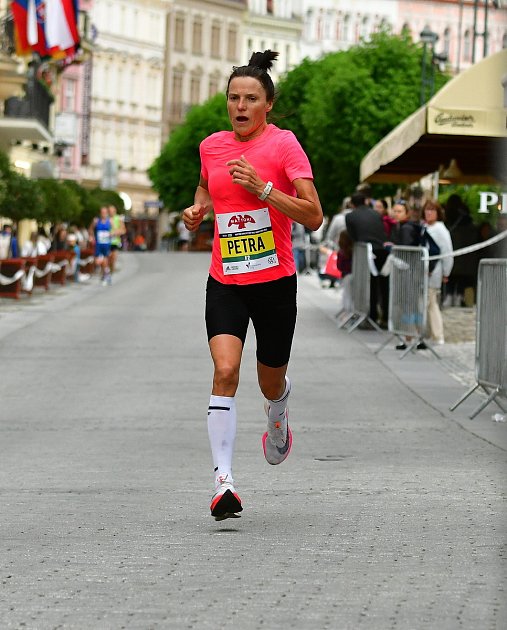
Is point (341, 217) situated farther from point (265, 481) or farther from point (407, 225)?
point (265, 481)

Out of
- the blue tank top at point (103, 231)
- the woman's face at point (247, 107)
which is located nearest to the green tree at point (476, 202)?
the blue tank top at point (103, 231)

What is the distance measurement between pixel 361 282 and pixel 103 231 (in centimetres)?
2115

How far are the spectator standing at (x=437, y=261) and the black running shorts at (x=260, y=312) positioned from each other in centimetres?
1314

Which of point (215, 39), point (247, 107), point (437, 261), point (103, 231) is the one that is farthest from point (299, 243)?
point (215, 39)

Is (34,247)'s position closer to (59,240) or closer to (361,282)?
(59,240)

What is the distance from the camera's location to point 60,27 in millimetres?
54875

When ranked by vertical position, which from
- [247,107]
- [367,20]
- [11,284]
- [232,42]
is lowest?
[11,284]

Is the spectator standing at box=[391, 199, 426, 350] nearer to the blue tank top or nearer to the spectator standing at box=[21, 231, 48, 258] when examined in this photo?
the spectator standing at box=[21, 231, 48, 258]

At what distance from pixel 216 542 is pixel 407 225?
16253 mm

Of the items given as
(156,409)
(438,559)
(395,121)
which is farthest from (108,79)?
(438,559)

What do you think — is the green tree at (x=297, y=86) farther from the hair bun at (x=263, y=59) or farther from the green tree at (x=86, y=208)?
the hair bun at (x=263, y=59)

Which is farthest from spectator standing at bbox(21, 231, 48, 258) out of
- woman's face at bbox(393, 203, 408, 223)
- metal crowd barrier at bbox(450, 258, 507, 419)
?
metal crowd barrier at bbox(450, 258, 507, 419)

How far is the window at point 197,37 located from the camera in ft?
453

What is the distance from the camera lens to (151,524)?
823cm
